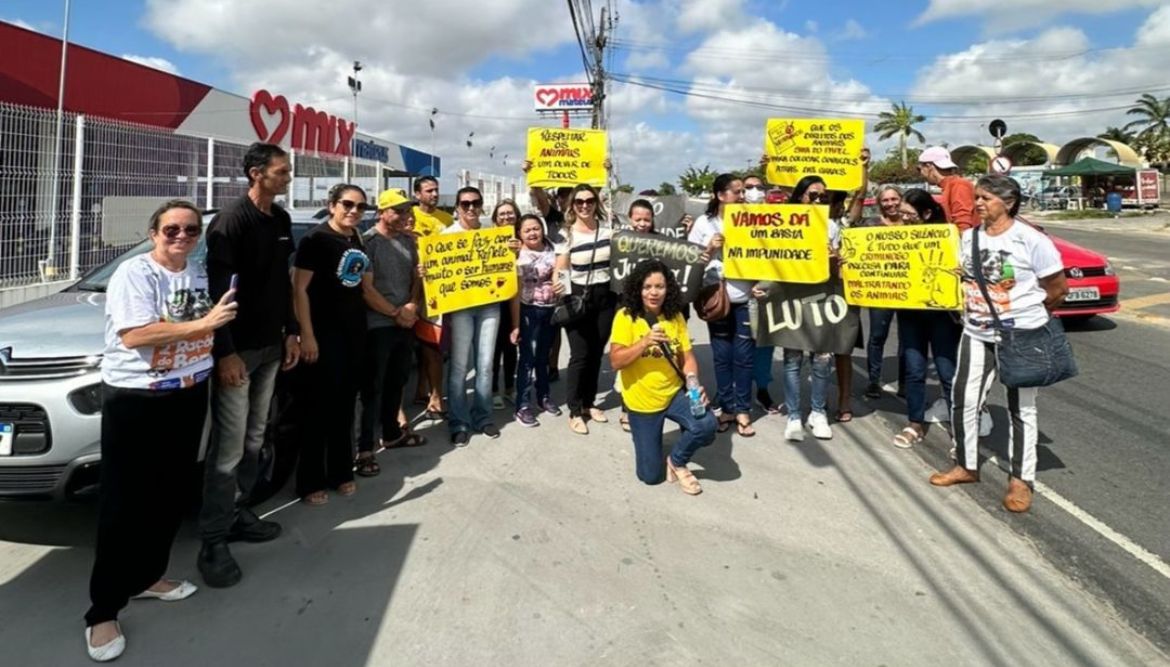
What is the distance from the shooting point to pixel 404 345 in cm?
464

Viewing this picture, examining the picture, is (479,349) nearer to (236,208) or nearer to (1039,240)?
(236,208)

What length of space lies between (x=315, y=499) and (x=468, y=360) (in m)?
Result: 1.54

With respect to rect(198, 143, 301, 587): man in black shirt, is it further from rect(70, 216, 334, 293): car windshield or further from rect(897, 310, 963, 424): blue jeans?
rect(897, 310, 963, 424): blue jeans

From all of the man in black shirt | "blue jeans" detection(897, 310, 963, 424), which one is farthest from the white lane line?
the man in black shirt

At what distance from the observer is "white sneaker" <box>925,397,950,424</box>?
5.54 m

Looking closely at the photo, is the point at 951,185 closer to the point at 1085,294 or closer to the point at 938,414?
the point at 938,414

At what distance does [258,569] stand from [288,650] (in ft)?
2.38

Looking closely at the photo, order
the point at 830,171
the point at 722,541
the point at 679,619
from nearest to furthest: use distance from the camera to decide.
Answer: the point at 679,619 < the point at 722,541 < the point at 830,171

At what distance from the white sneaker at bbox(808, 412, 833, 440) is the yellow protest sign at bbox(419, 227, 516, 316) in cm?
253

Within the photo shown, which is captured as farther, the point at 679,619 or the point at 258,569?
the point at 258,569

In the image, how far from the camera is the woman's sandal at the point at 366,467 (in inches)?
173

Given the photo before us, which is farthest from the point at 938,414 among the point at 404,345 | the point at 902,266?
the point at 404,345

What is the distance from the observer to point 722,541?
11.6 ft

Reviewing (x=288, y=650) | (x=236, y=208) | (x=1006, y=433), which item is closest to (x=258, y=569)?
(x=288, y=650)
